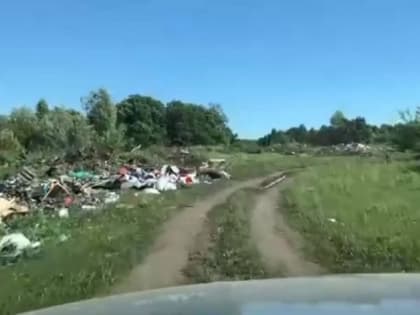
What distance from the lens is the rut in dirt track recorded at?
11390 millimetres

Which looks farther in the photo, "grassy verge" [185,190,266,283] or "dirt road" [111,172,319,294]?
"grassy verge" [185,190,266,283]

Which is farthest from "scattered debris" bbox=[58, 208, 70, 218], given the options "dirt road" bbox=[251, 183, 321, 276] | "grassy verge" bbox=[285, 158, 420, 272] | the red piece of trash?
"grassy verge" bbox=[285, 158, 420, 272]

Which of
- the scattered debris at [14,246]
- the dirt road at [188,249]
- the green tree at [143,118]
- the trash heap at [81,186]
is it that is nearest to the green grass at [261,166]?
the trash heap at [81,186]

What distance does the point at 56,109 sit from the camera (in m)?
76.2

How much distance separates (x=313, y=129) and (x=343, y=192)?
274 ft

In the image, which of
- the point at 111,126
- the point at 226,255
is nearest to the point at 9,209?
the point at 226,255

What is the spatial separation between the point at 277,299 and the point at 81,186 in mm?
23897

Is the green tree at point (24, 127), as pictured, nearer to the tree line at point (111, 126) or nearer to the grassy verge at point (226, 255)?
the tree line at point (111, 126)

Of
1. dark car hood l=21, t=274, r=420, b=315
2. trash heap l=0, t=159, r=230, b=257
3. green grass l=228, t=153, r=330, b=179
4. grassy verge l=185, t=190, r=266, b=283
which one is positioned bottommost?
grassy verge l=185, t=190, r=266, b=283

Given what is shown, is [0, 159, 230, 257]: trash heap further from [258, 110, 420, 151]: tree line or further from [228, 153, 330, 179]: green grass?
[258, 110, 420, 151]: tree line

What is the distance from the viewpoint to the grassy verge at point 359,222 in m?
13.0

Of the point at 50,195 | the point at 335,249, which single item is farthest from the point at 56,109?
the point at 335,249

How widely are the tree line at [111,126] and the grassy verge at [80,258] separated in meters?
24.4

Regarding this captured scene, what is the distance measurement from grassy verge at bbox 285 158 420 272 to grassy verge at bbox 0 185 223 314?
134 inches
